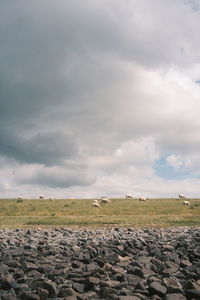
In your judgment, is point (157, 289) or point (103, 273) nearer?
point (157, 289)

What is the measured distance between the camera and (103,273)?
34.4 ft

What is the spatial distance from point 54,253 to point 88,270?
3394 mm

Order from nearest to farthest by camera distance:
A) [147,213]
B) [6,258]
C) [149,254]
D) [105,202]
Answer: [6,258] < [149,254] < [147,213] < [105,202]

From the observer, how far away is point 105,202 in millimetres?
52906

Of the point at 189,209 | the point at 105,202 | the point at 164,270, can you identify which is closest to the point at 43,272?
the point at 164,270

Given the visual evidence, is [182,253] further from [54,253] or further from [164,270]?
[54,253]

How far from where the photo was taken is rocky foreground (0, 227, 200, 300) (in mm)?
8477

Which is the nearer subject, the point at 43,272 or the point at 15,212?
the point at 43,272

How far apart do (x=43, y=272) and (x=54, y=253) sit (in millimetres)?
3073

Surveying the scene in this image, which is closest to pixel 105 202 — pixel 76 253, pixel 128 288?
pixel 76 253

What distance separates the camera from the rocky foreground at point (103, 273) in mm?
8477

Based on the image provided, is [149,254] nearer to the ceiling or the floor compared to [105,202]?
nearer to the floor

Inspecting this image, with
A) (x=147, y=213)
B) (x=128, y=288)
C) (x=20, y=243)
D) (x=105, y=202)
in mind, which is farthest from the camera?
(x=105, y=202)

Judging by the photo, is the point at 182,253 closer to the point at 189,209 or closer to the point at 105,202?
the point at 189,209
